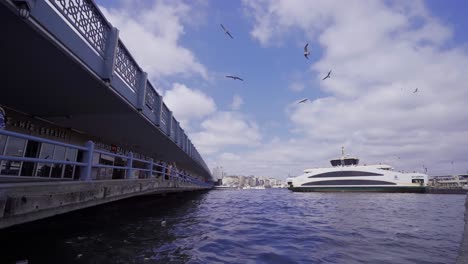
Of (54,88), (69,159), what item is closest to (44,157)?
(69,159)

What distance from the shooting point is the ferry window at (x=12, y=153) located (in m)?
9.95

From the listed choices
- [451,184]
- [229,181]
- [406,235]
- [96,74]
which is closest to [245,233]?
[406,235]

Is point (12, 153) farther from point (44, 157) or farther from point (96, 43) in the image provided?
point (96, 43)

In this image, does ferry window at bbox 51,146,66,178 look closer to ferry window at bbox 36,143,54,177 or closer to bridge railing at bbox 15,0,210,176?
ferry window at bbox 36,143,54,177

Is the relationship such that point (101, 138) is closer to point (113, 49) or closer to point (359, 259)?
point (113, 49)

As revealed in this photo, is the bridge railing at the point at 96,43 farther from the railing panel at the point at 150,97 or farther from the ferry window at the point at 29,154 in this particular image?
the ferry window at the point at 29,154

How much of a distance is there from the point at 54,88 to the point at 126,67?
7.32ft

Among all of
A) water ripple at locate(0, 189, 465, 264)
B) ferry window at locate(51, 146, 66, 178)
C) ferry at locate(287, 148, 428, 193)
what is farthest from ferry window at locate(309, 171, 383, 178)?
ferry window at locate(51, 146, 66, 178)

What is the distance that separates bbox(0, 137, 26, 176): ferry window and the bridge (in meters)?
0.04

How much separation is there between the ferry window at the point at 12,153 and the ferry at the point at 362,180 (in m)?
58.8

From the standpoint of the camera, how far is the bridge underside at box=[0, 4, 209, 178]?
16.9 ft

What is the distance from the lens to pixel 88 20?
6.38m

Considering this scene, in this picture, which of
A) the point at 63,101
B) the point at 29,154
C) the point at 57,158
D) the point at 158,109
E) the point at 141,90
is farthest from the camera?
the point at 158,109

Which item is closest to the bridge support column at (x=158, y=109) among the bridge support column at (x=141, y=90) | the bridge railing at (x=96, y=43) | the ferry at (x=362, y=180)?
the bridge railing at (x=96, y=43)
